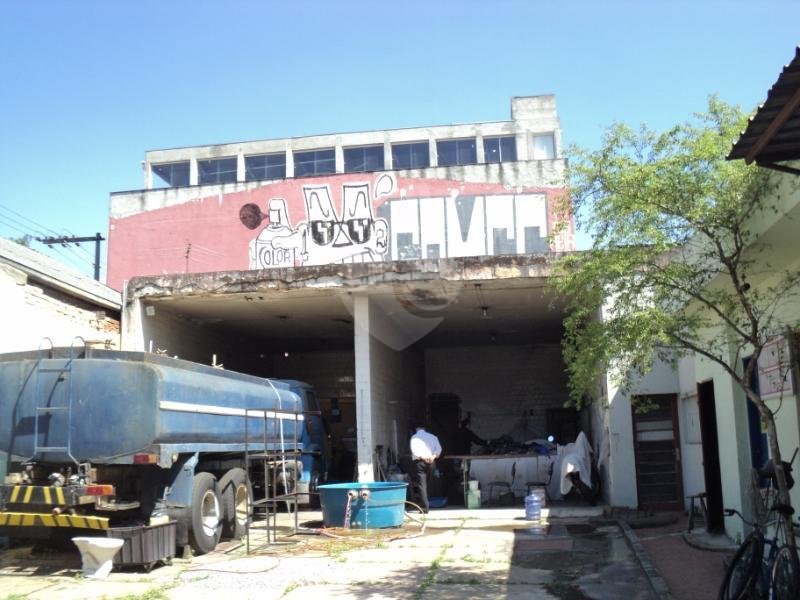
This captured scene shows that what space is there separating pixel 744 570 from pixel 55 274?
12.8 m

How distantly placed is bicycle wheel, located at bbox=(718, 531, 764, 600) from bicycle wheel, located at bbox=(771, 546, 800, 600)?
0.13 m

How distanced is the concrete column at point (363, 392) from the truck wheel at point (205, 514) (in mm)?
4242

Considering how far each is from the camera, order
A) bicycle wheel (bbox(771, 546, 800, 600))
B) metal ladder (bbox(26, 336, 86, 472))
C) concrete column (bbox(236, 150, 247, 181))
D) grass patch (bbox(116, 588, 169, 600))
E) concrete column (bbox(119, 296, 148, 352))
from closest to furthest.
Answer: bicycle wheel (bbox(771, 546, 800, 600)) → grass patch (bbox(116, 588, 169, 600)) → metal ladder (bbox(26, 336, 86, 472)) → concrete column (bbox(119, 296, 148, 352)) → concrete column (bbox(236, 150, 247, 181))

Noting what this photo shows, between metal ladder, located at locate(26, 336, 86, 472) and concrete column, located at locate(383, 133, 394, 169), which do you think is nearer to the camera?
metal ladder, located at locate(26, 336, 86, 472)

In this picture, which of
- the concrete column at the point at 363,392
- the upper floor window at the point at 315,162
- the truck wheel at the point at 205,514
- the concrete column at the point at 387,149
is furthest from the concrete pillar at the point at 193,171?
the truck wheel at the point at 205,514

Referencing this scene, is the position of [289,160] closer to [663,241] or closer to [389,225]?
[389,225]

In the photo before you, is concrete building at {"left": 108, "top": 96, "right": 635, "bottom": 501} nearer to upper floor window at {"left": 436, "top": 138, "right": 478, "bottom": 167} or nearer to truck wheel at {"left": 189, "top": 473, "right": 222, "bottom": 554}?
upper floor window at {"left": 436, "top": 138, "right": 478, "bottom": 167}

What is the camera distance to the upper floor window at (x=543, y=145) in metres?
42.8

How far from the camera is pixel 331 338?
23953 millimetres

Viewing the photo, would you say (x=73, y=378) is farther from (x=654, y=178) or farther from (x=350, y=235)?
(x=350, y=235)

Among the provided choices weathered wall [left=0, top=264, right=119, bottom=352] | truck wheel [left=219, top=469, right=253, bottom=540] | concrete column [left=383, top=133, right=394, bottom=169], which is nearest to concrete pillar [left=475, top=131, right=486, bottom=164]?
concrete column [left=383, top=133, right=394, bottom=169]

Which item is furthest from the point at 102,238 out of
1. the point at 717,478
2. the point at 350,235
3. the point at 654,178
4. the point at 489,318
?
the point at 654,178

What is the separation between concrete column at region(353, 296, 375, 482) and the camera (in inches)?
606

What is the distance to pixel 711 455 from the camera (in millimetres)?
11602
